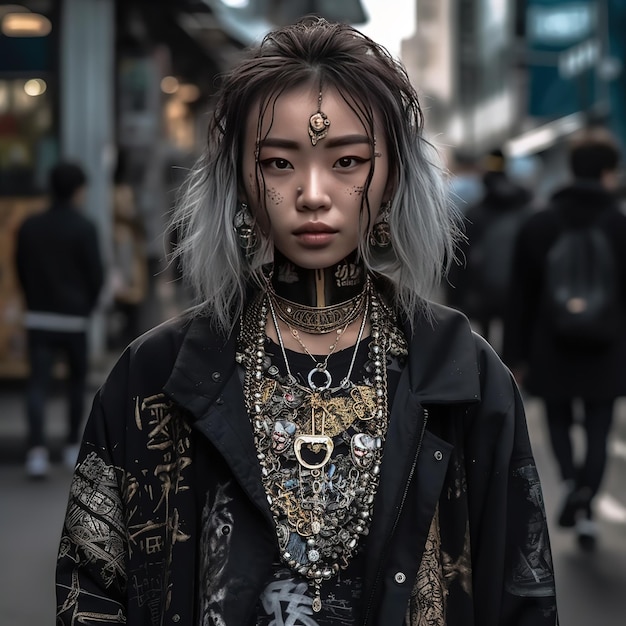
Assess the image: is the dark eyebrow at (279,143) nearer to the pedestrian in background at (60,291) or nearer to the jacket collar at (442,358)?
the jacket collar at (442,358)

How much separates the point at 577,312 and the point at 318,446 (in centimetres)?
413

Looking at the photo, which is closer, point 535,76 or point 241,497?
point 241,497

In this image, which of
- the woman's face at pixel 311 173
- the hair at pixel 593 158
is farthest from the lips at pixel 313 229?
the hair at pixel 593 158

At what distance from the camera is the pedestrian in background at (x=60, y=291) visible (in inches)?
335

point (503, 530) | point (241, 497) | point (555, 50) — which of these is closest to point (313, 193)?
point (241, 497)

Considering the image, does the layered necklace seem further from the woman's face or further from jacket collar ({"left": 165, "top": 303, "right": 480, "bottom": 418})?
the woman's face

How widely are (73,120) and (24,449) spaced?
13.0ft

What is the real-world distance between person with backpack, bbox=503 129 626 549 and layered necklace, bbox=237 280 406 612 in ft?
13.2

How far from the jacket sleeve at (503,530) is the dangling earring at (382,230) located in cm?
29

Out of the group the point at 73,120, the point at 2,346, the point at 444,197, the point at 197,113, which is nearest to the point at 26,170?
the point at 73,120

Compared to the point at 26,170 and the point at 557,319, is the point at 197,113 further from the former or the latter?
the point at 557,319

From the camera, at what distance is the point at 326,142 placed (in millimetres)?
2289

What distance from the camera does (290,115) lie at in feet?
7.51

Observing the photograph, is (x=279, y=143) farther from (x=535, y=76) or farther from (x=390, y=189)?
(x=535, y=76)
